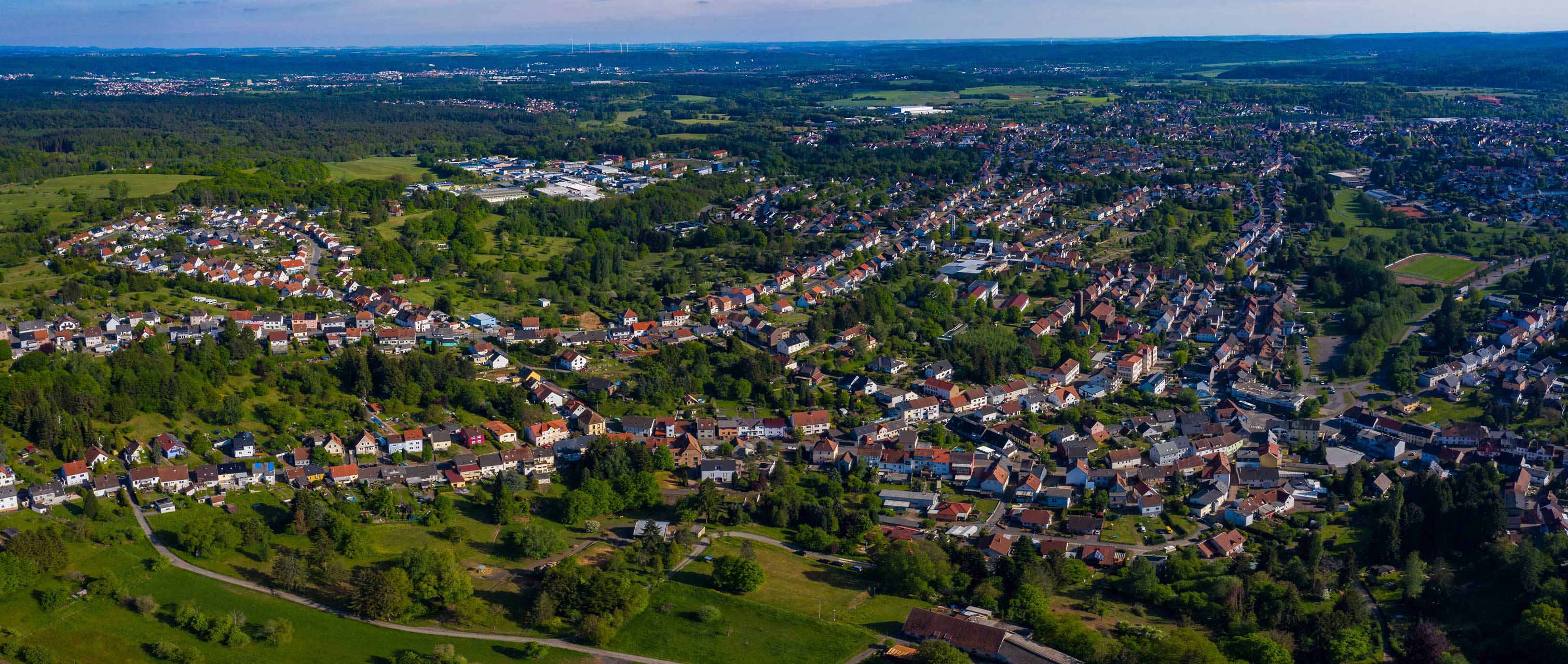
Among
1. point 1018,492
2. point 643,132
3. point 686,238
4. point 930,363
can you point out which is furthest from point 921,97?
point 1018,492

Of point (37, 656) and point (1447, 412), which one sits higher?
point (37, 656)

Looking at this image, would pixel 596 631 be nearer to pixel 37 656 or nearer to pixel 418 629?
pixel 418 629

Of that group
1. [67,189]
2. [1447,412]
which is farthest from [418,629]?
[67,189]

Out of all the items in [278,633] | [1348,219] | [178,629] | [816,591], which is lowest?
[816,591]

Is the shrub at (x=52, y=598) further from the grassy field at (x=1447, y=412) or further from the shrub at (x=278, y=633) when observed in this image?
the grassy field at (x=1447, y=412)

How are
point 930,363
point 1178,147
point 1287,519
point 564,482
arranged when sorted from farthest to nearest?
point 1178,147 < point 930,363 < point 564,482 < point 1287,519

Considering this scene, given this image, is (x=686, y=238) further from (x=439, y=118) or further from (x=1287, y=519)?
(x=439, y=118)

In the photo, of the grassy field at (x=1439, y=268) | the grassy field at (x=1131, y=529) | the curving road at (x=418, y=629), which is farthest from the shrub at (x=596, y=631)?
the grassy field at (x=1439, y=268)
